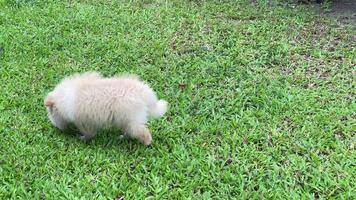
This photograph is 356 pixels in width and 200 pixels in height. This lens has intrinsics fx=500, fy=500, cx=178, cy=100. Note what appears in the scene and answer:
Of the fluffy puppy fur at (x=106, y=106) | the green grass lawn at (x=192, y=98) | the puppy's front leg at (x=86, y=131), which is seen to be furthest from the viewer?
the puppy's front leg at (x=86, y=131)

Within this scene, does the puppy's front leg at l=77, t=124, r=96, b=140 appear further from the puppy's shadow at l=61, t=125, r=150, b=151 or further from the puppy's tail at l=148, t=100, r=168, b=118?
the puppy's tail at l=148, t=100, r=168, b=118

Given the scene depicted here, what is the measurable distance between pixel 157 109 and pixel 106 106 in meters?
0.40

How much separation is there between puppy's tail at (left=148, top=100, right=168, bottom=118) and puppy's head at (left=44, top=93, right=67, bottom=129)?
64 centimetres

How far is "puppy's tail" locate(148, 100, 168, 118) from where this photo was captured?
11.5 feet

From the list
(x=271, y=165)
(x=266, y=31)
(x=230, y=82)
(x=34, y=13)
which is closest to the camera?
(x=271, y=165)

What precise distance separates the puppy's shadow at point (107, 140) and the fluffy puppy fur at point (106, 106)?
0.16 feet

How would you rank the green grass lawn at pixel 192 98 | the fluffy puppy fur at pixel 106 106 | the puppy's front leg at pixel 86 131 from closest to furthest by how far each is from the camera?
the green grass lawn at pixel 192 98 → the fluffy puppy fur at pixel 106 106 → the puppy's front leg at pixel 86 131

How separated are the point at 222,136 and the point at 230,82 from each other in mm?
927

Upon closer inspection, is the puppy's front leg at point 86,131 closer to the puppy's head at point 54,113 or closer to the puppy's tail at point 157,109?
the puppy's head at point 54,113

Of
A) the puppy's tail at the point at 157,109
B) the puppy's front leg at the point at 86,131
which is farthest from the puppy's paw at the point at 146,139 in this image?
the puppy's front leg at the point at 86,131

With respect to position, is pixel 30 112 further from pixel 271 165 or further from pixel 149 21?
pixel 149 21

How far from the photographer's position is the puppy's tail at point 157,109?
138 inches

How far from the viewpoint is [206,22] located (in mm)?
5855

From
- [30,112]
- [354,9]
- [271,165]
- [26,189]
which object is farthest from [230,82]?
[354,9]
